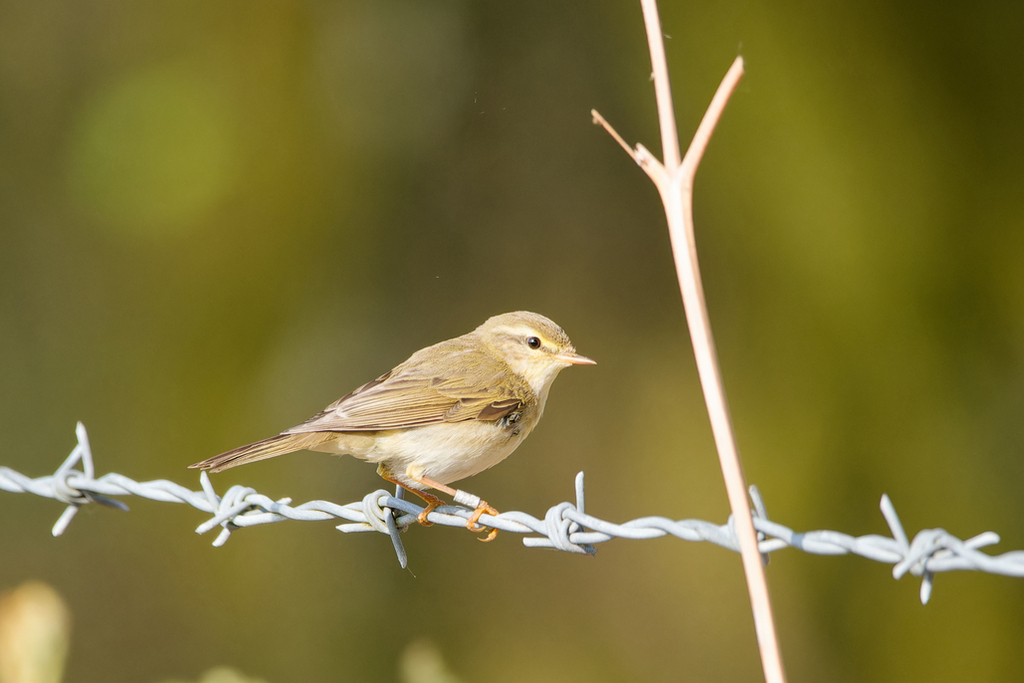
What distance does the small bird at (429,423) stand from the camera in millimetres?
2609

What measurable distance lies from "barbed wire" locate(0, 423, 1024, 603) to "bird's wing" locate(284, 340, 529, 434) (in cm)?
27

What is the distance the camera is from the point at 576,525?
179 cm

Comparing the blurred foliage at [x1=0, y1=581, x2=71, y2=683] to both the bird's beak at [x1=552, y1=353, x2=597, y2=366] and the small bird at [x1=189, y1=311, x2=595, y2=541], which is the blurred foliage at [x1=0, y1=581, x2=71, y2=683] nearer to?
the small bird at [x1=189, y1=311, x2=595, y2=541]

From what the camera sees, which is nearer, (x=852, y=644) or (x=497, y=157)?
(x=852, y=644)

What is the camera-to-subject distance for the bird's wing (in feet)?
8.68

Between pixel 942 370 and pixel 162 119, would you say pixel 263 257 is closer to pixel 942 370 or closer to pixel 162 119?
pixel 162 119

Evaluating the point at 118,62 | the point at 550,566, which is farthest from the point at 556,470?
the point at 118,62

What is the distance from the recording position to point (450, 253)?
5.05 metres

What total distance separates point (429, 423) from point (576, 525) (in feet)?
3.27

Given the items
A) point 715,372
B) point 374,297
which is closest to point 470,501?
point 715,372

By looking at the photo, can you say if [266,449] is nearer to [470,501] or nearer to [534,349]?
[470,501]

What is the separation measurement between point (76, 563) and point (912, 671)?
179 inches

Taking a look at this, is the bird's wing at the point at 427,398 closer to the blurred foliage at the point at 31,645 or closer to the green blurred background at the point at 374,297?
the blurred foliage at the point at 31,645

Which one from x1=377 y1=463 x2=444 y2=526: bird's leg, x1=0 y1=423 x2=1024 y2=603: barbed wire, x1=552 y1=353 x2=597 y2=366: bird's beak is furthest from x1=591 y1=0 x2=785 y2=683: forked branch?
x1=552 y1=353 x2=597 y2=366: bird's beak
